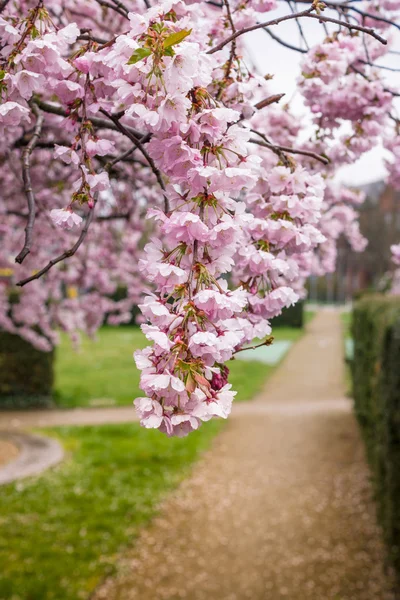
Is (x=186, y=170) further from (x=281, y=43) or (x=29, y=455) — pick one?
(x=29, y=455)

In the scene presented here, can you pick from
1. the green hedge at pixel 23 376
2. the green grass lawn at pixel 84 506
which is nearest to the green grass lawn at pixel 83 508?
the green grass lawn at pixel 84 506

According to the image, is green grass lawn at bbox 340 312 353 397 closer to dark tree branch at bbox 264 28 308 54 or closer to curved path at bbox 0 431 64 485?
curved path at bbox 0 431 64 485

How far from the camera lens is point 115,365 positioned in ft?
53.1

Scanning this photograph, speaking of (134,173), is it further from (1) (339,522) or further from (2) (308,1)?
(1) (339,522)

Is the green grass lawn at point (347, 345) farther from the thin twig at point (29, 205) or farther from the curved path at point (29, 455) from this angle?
the thin twig at point (29, 205)

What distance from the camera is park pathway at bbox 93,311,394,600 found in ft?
15.7

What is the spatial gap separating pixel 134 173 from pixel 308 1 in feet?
5.99

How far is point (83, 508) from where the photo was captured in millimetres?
6094

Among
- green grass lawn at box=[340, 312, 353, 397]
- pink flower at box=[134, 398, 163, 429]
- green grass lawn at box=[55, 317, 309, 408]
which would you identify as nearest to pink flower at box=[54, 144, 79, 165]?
pink flower at box=[134, 398, 163, 429]

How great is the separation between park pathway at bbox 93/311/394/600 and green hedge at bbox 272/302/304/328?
17.0 m

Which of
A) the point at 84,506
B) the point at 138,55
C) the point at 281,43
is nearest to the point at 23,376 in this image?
the point at 84,506

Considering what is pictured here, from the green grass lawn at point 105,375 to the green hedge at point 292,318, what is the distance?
8143mm

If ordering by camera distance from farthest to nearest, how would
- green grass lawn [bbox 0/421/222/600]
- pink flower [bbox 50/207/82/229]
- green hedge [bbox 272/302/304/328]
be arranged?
green hedge [bbox 272/302/304/328], green grass lawn [bbox 0/421/222/600], pink flower [bbox 50/207/82/229]

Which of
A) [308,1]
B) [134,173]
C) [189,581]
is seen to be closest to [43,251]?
[134,173]
